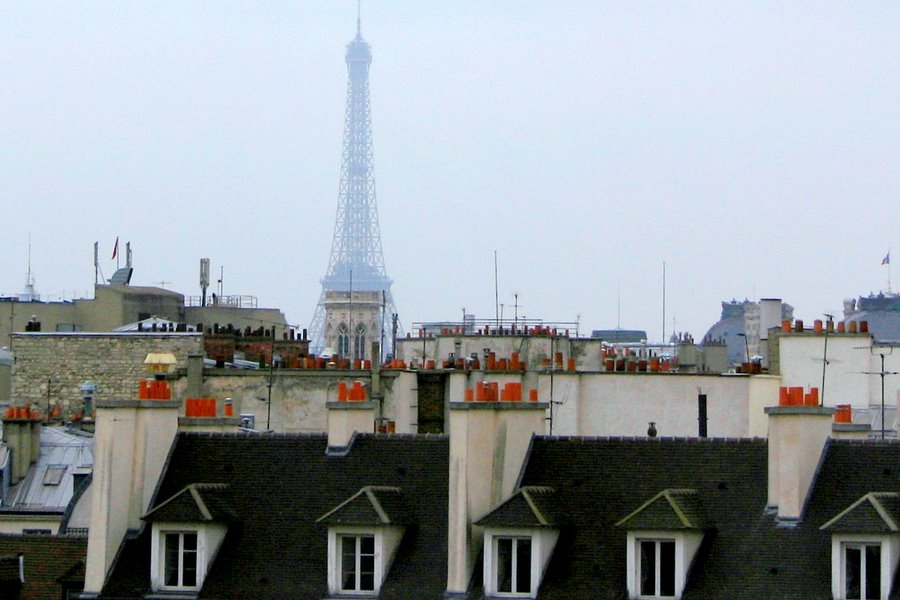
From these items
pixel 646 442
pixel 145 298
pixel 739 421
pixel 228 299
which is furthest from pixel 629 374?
pixel 228 299

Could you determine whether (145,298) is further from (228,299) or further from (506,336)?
(506,336)

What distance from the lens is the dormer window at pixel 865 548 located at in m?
38.5

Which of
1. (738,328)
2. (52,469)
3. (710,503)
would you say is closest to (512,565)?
(710,503)

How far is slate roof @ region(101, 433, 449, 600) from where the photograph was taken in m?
42.0

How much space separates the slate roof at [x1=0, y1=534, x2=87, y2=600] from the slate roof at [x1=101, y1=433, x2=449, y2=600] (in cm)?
378

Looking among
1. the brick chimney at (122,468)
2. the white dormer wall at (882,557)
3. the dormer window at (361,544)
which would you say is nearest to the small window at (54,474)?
the brick chimney at (122,468)

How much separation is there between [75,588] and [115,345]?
95.5ft

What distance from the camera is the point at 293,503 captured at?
1714 inches

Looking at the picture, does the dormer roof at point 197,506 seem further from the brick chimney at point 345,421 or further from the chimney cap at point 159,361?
the chimney cap at point 159,361

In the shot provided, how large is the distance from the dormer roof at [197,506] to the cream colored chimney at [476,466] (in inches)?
146

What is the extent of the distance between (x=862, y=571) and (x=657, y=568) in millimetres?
2969

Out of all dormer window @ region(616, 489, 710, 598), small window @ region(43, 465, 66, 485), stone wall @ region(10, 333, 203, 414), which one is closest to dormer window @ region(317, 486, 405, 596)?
dormer window @ region(616, 489, 710, 598)

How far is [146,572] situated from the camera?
4291cm

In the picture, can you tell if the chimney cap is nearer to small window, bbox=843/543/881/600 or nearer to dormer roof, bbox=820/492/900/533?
dormer roof, bbox=820/492/900/533
